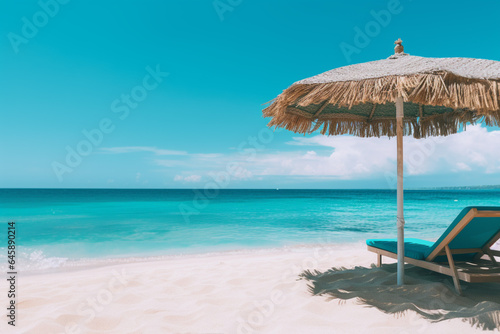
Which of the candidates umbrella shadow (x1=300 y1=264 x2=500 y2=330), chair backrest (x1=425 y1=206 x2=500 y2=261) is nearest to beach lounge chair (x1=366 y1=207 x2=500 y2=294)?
chair backrest (x1=425 y1=206 x2=500 y2=261)

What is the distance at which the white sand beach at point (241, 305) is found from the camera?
7.46ft

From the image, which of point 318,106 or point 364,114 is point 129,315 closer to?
point 318,106

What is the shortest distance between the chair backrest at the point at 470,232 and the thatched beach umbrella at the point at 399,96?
0.33 metres

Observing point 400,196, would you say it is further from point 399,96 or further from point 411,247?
point 399,96

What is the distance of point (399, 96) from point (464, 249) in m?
1.83

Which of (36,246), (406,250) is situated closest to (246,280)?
(406,250)

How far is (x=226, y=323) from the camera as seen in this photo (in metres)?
2.37

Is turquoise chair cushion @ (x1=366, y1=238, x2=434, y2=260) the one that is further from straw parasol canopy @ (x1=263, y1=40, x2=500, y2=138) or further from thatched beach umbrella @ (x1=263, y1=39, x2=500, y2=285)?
straw parasol canopy @ (x1=263, y1=40, x2=500, y2=138)

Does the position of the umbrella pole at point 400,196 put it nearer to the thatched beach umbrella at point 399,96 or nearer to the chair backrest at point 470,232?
the thatched beach umbrella at point 399,96

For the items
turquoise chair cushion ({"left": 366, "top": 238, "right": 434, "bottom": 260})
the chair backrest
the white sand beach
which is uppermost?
the chair backrest

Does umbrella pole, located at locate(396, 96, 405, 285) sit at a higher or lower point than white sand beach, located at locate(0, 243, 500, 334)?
higher

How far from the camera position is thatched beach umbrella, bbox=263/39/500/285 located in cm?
234

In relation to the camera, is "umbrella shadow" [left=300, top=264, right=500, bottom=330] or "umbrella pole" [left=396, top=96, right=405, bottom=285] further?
"umbrella pole" [left=396, top=96, right=405, bottom=285]

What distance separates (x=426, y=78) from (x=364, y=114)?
179 centimetres
